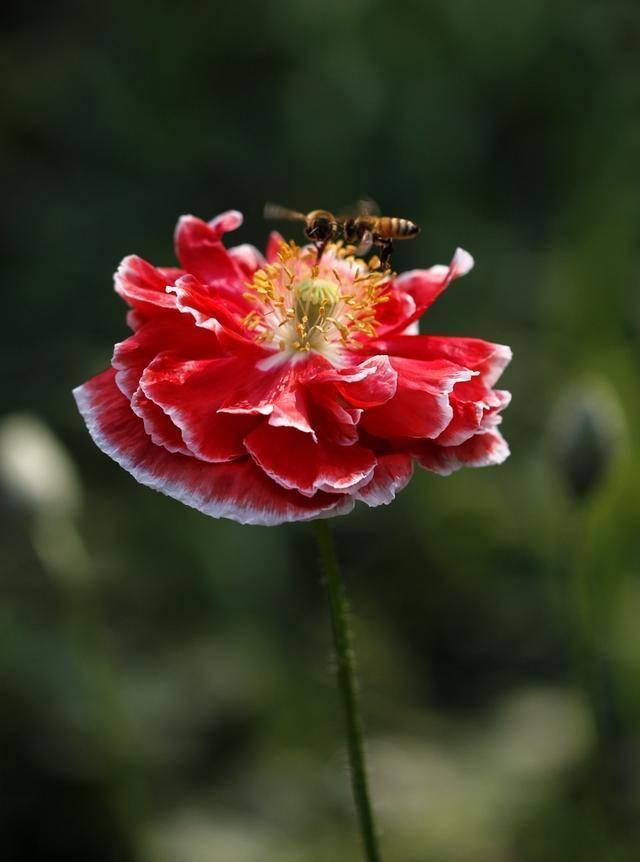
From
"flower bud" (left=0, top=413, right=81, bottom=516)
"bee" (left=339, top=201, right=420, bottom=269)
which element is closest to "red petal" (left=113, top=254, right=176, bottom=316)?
"bee" (left=339, top=201, right=420, bottom=269)

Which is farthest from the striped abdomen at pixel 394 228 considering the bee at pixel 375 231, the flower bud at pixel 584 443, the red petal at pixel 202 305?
the flower bud at pixel 584 443

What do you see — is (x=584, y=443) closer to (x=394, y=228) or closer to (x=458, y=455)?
(x=394, y=228)

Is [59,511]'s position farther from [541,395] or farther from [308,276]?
[541,395]

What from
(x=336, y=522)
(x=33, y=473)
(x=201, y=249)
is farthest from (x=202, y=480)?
(x=336, y=522)

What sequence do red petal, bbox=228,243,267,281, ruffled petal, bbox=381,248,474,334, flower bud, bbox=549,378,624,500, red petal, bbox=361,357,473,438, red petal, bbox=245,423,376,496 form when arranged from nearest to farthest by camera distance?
red petal, bbox=245,423,376,496
red petal, bbox=361,357,473,438
ruffled petal, bbox=381,248,474,334
red petal, bbox=228,243,267,281
flower bud, bbox=549,378,624,500

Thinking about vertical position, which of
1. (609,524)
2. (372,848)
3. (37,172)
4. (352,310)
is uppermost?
(37,172)

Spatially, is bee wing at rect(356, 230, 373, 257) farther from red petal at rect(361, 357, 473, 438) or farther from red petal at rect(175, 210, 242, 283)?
red petal at rect(361, 357, 473, 438)

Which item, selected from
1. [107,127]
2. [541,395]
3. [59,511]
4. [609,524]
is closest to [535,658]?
[609,524]
